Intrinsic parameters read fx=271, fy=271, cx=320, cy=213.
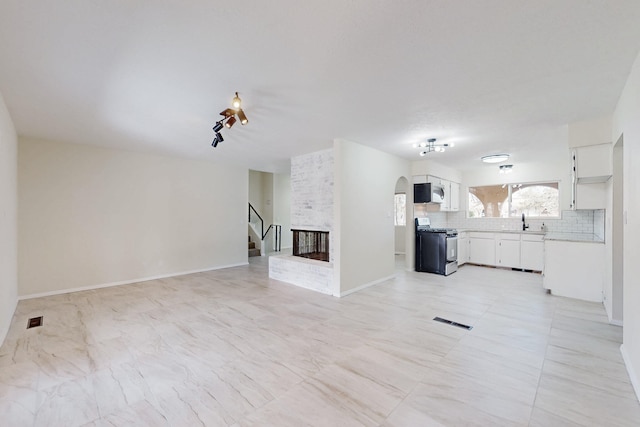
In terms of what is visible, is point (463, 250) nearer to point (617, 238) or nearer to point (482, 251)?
point (482, 251)

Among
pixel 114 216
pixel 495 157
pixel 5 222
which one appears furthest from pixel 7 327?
pixel 495 157

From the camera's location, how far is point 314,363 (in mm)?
2436

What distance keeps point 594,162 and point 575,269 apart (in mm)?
1793

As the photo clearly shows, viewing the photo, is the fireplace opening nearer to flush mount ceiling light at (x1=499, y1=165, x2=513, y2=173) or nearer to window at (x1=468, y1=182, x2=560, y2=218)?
window at (x1=468, y1=182, x2=560, y2=218)

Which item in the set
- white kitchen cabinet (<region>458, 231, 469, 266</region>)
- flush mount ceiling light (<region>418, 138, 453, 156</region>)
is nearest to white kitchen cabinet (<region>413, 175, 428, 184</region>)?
flush mount ceiling light (<region>418, 138, 453, 156</region>)

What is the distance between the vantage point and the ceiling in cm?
165

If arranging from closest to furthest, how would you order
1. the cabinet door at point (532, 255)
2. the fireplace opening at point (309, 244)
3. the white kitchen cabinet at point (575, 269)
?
1. the white kitchen cabinet at point (575, 269)
2. the fireplace opening at point (309, 244)
3. the cabinet door at point (532, 255)

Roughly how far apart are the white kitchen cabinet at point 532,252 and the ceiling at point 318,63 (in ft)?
11.2

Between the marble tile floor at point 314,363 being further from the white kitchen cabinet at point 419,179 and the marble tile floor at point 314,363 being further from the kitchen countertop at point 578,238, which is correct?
the white kitchen cabinet at point 419,179

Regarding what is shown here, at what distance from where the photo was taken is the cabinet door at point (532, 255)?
19.8 feet

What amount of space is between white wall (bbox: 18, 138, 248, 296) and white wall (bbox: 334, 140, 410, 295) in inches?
141

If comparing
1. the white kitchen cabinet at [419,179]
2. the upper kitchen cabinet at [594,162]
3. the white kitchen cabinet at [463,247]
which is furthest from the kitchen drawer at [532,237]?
the upper kitchen cabinet at [594,162]

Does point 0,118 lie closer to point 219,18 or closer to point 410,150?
point 219,18

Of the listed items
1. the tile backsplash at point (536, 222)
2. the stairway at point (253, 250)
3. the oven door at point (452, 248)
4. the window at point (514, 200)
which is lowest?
the stairway at point (253, 250)
